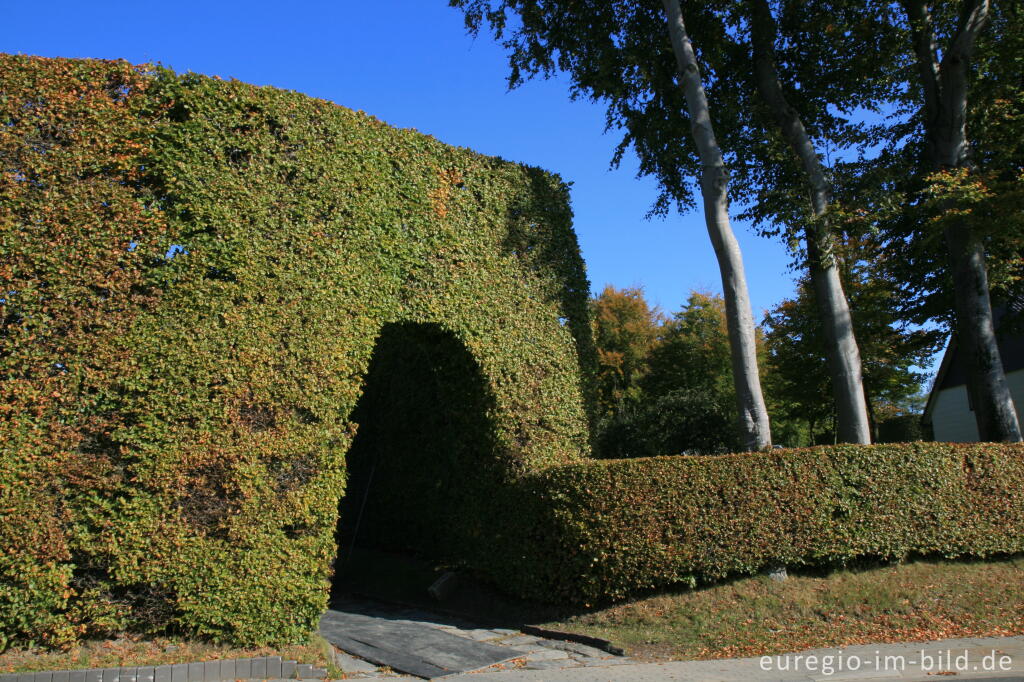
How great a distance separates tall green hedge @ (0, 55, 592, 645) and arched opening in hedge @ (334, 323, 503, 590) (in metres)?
1.42

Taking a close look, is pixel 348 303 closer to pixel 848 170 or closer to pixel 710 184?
pixel 710 184

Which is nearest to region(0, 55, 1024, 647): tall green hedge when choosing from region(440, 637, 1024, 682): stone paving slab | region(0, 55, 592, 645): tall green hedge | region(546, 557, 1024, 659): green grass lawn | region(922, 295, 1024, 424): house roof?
region(0, 55, 592, 645): tall green hedge

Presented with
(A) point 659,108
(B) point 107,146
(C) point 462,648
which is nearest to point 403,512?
(C) point 462,648

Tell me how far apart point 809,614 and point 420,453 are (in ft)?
22.3

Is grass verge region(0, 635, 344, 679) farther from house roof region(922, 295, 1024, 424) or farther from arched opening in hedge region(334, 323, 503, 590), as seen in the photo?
house roof region(922, 295, 1024, 424)

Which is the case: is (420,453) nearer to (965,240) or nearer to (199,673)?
(199,673)

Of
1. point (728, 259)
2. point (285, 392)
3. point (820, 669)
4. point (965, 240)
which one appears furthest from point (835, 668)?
point (965, 240)

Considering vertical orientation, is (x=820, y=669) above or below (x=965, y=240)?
below

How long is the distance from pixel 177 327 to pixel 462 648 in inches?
190

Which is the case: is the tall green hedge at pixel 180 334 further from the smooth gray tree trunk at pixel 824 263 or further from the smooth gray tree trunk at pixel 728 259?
the smooth gray tree trunk at pixel 824 263

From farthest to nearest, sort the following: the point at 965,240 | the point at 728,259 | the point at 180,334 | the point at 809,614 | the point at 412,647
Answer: the point at 965,240, the point at 728,259, the point at 809,614, the point at 412,647, the point at 180,334

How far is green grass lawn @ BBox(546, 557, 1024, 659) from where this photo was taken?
25.5 ft

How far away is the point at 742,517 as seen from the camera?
8969mm

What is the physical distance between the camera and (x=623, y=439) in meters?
17.9
